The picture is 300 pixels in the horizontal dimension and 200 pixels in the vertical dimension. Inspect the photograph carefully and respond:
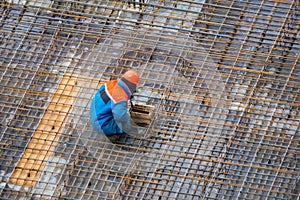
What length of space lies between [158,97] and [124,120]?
1.18m

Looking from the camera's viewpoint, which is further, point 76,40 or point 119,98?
point 76,40

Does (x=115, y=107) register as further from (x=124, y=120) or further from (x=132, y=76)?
(x=132, y=76)

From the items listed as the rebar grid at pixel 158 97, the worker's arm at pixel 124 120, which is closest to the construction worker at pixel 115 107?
the worker's arm at pixel 124 120

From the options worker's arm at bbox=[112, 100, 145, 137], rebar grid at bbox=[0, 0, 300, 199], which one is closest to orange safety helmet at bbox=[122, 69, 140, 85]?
worker's arm at bbox=[112, 100, 145, 137]

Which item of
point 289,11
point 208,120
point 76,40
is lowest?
point 208,120

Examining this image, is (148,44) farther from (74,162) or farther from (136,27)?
(74,162)

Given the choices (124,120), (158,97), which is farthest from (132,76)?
(158,97)

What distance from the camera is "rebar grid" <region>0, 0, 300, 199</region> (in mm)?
19703

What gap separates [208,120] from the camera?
20.2 m

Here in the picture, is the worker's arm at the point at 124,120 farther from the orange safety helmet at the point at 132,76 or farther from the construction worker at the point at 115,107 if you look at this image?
the orange safety helmet at the point at 132,76

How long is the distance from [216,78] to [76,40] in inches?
123

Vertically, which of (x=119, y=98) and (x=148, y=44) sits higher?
(x=148, y=44)

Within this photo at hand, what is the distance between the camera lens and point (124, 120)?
19828 mm

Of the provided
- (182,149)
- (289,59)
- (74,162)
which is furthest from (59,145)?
(289,59)
